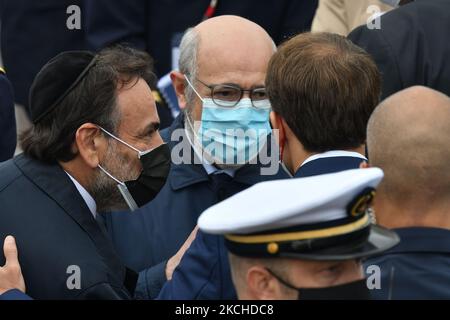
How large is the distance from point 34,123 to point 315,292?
169 centimetres

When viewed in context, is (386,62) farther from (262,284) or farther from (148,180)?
(262,284)

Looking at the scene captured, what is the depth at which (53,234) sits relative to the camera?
3.83 metres

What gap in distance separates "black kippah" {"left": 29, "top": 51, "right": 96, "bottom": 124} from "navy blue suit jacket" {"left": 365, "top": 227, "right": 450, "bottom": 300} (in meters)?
1.46

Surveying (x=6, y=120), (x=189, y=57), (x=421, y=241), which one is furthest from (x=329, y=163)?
(x=6, y=120)

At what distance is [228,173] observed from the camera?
4.70 m

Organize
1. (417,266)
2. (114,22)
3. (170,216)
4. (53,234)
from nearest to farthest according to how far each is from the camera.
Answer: (417,266)
(53,234)
(170,216)
(114,22)

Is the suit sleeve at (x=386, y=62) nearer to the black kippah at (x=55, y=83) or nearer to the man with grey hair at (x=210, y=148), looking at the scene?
the man with grey hair at (x=210, y=148)

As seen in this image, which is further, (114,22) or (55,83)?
(114,22)

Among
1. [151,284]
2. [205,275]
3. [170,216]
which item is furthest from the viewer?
[170,216]

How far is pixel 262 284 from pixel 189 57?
87.5 inches

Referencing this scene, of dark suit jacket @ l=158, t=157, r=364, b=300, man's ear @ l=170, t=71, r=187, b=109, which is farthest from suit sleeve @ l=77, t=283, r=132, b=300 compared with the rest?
man's ear @ l=170, t=71, r=187, b=109

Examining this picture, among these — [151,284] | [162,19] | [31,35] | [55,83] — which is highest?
[55,83]

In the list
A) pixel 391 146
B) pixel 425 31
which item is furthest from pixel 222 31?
pixel 391 146
